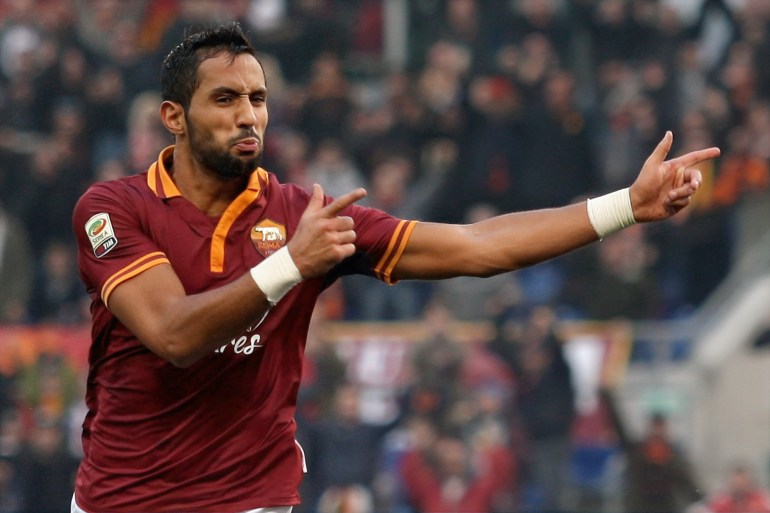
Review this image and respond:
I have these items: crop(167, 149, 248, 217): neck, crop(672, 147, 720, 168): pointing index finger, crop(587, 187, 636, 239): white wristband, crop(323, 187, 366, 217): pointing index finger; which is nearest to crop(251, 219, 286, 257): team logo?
crop(167, 149, 248, 217): neck

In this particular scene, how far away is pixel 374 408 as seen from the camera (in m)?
10.1

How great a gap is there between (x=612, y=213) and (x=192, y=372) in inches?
50.8

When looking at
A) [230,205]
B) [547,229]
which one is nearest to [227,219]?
[230,205]

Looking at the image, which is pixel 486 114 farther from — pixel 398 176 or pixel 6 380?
pixel 6 380

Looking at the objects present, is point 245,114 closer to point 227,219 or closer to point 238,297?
point 227,219

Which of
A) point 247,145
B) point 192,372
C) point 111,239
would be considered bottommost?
point 192,372

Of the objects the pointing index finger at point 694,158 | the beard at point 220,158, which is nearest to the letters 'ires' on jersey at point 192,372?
the beard at point 220,158

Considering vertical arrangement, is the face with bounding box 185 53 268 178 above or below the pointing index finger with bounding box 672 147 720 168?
above

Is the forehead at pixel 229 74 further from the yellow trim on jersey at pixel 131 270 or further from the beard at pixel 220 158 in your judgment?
the yellow trim on jersey at pixel 131 270

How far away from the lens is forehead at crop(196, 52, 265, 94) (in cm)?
399

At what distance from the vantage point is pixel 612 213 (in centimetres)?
395

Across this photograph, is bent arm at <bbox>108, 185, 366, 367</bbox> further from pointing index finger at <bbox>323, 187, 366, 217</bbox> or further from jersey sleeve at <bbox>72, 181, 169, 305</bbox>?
jersey sleeve at <bbox>72, 181, 169, 305</bbox>

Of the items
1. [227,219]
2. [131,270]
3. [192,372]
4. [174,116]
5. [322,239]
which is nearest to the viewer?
[322,239]

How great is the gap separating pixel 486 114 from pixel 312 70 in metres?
1.68
